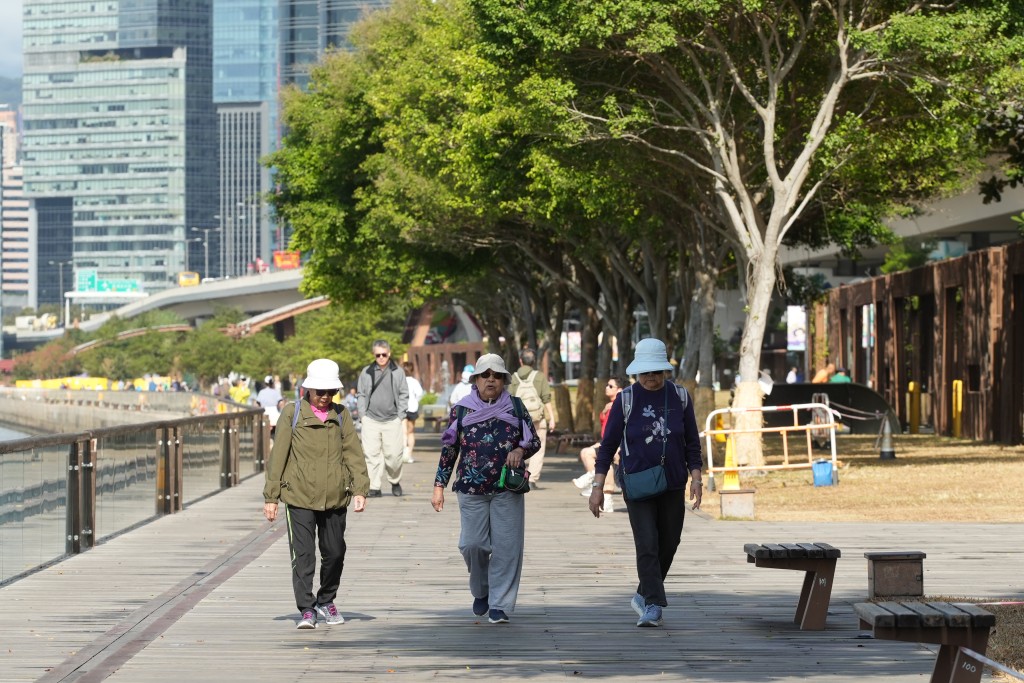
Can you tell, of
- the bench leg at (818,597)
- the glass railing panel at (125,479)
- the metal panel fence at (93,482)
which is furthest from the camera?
the glass railing panel at (125,479)

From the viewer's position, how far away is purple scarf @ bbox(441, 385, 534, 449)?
1085 cm

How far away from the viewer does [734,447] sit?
80.0 feet

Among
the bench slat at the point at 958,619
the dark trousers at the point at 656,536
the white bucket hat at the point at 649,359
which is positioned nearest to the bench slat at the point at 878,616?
the bench slat at the point at 958,619

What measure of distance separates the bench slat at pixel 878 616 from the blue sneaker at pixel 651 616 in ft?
10.8

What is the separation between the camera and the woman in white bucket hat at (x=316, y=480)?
1068 cm

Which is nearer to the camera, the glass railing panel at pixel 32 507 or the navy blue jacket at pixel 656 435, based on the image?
the navy blue jacket at pixel 656 435

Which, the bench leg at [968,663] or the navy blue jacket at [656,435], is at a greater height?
the navy blue jacket at [656,435]

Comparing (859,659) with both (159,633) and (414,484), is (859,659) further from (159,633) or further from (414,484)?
(414,484)

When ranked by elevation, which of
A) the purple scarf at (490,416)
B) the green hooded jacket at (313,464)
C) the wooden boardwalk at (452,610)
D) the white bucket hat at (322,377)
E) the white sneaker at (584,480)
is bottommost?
the wooden boardwalk at (452,610)

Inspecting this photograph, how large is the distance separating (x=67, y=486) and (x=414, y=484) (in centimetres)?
1097

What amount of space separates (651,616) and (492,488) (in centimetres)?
123

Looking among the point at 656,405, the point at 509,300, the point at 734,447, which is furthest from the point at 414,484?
the point at 509,300

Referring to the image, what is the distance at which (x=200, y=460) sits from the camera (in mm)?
23047

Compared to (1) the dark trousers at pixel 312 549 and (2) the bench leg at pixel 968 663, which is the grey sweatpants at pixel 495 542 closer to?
(1) the dark trousers at pixel 312 549
